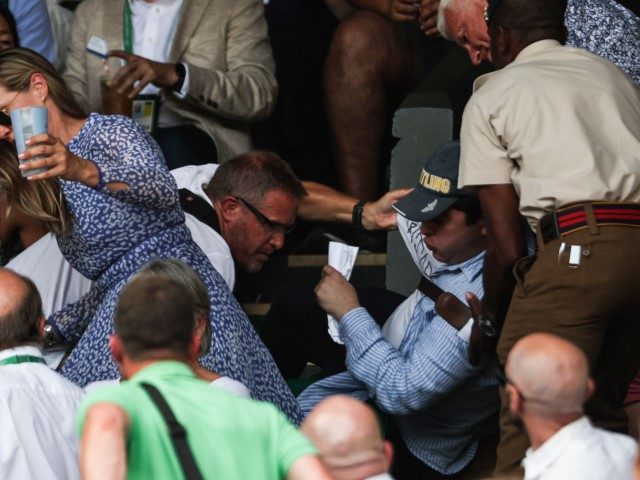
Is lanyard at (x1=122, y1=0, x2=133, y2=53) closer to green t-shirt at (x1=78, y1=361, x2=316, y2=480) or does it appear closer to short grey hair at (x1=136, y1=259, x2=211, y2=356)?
short grey hair at (x1=136, y1=259, x2=211, y2=356)

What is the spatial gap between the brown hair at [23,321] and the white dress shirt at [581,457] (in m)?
1.51

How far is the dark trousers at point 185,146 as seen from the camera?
7.70m

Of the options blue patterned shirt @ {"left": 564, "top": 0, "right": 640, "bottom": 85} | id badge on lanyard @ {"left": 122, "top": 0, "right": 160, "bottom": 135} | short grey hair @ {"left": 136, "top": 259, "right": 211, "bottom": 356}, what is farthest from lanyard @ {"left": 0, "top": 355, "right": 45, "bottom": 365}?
id badge on lanyard @ {"left": 122, "top": 0, "right": 160, "bottom": 135}

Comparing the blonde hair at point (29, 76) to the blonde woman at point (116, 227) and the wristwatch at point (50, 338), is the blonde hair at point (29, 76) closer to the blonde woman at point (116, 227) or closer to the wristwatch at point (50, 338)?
the blonde woman at point (116, 227)

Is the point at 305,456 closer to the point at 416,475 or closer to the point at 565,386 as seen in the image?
the point at 565,386

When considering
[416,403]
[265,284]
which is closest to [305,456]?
[416,403]

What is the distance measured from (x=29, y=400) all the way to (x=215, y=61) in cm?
354

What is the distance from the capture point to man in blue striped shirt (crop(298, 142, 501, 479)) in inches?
229

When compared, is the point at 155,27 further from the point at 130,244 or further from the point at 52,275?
the point at 130,244

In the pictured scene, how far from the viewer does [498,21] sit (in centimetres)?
574

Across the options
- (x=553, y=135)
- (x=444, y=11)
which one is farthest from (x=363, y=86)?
(x=553, y=135)

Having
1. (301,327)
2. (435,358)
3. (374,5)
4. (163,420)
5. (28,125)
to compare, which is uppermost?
(163,420)

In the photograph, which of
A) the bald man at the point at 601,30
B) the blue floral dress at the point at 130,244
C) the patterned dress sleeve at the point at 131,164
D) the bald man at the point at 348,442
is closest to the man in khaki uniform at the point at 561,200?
the bald man at the point at 601,30

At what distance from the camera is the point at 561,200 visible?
5.35 meters
